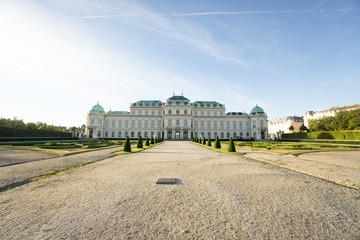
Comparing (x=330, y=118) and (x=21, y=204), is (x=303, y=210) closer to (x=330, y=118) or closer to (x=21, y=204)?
(x=21, y=204)

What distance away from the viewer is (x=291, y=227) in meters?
2.85

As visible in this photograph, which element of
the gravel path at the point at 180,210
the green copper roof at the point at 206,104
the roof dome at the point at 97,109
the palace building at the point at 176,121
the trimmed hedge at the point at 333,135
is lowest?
the gravel path at the point at 180,210

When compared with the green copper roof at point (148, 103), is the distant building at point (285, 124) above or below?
below

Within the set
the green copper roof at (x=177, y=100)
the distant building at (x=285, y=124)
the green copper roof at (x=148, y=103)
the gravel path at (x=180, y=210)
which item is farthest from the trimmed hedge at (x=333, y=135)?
the green copper roof at (x=148, y=103)

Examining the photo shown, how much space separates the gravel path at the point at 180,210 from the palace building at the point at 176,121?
56355 mm

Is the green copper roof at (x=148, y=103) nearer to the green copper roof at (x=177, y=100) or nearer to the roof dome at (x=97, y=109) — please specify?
the green copper roof at (x=177, y=100)

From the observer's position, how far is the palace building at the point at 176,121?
62.3 metres

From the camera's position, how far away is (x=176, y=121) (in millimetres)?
61875

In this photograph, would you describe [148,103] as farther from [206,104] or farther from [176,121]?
[206,104]

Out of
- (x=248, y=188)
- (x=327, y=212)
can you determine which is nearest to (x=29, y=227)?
(x=248, y=188)

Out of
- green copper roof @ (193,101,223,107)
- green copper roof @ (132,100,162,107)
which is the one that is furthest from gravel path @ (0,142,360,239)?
green copper roof @ (132,100,162,107)

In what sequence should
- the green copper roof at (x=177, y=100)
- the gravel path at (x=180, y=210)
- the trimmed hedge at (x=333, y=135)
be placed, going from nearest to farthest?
the gravel path at (x=180, y=210)
the trimmed hedge at (x=333, y=135)
the green copper roof at (x=177, y=100)

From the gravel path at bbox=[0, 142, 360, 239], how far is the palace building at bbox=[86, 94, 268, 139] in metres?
56.4

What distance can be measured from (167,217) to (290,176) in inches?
217
